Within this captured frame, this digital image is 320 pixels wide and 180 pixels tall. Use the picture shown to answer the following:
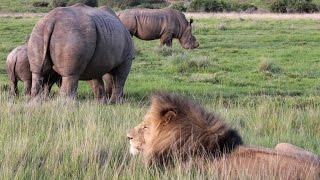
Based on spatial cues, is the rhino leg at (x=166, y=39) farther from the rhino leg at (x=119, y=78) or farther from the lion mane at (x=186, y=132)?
the lion mane at (x=186, y=132)

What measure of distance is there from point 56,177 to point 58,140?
3.84 feet

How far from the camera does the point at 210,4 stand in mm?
51531

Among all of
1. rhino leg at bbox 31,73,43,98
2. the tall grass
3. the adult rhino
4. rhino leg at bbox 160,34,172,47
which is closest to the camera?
the tall grass

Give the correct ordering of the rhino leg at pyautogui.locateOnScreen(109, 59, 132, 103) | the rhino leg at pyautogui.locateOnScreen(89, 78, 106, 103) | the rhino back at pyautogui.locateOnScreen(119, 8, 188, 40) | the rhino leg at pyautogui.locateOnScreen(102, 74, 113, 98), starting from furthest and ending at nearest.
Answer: the rhino back at pyautogui.locateOnScreen(119, 8, 188, 40) < the rhino leg at pyautogui.locateOnScreen(102, 74, 113, 98) < the rhino leg at pyautogui.locateOnScreen(89, 78, 106, 103) < the rhino leg at pyautogui.locateOnScreen(109, 59, 132, 103)

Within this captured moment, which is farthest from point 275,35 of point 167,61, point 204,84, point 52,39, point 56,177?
point 56,177

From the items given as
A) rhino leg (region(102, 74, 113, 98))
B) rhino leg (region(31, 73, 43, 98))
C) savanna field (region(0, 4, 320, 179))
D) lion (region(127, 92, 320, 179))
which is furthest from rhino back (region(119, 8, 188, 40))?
lion (region(127, 92, 320, 179))

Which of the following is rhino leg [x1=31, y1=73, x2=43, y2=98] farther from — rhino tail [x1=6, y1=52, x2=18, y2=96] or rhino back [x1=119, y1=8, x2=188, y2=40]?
rhino back [x1=119, y1=8, x2=188, y2=40]

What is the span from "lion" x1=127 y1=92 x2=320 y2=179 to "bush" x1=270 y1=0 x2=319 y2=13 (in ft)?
152

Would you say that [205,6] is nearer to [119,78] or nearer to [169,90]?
[119,78]

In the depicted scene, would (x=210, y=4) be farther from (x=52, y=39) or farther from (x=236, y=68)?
(x=52, y=39)

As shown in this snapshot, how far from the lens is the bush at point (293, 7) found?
50.0 metres

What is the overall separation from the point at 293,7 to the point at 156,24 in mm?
26641

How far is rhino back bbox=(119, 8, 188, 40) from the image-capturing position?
25703mm

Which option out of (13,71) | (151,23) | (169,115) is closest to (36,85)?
(13,71)
